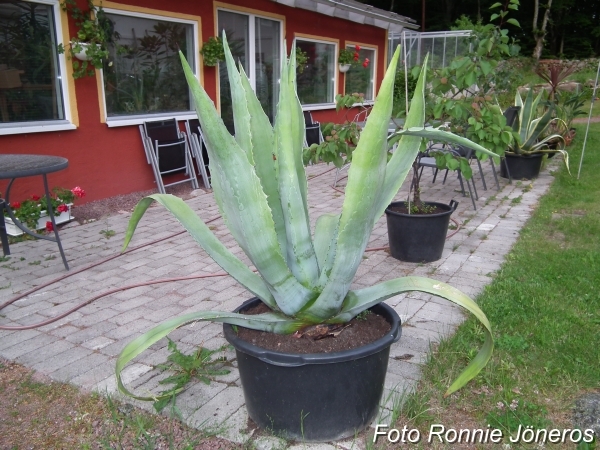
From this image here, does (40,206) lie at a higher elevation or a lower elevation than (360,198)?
lower

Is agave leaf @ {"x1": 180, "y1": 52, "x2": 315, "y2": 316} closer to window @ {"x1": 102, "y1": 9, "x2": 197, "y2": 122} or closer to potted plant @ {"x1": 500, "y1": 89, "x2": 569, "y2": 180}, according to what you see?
window @ {"x1": 102, "y1": 9, "x2": 197, "y2": 122}

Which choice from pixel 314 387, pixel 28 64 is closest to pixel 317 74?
pixel 28 64

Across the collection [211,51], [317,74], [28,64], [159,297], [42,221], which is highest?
[211,51]

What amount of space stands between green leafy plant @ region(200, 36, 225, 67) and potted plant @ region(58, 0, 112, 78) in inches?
57.0

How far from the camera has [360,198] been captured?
166 centimetres

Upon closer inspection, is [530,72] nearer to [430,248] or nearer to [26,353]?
[430,248]

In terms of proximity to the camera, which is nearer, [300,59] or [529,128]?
[529,128]

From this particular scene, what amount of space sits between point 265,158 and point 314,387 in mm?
842

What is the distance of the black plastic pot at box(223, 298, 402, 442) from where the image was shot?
5.79 ft

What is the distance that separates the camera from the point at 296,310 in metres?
1.89

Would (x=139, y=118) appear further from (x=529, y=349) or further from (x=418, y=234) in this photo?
(x=529, y=349)

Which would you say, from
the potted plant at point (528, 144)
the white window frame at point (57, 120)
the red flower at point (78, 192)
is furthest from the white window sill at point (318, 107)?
the red flower at point (78, 192)

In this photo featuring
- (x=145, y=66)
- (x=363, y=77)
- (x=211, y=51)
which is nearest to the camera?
(x=145, y=66)

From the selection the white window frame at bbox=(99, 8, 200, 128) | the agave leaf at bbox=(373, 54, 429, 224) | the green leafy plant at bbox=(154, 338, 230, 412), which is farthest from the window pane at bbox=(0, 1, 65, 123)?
the agave leaf at bbox=(373, 54, 429, 224)
